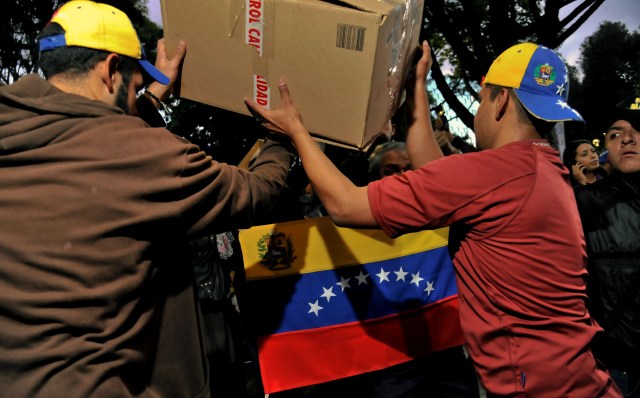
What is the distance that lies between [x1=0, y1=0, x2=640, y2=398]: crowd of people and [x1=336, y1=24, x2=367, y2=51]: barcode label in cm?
38

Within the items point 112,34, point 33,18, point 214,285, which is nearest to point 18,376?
point 112,34

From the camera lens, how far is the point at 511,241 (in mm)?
1857

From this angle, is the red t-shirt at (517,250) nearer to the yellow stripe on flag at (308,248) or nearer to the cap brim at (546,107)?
the cap brim at (546,107)

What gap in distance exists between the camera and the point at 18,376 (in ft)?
5.06

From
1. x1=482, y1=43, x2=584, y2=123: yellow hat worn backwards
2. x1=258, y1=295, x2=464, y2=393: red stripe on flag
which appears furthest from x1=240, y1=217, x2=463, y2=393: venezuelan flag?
x1=482, y1=43, x2=584, y2=123: yellow hat worn backwards

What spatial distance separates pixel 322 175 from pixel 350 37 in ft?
1.83

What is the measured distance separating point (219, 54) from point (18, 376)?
144cm

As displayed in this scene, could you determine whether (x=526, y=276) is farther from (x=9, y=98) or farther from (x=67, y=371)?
(x=9, y=98)

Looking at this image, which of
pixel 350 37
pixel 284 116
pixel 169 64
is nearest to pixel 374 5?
pixel 350 37

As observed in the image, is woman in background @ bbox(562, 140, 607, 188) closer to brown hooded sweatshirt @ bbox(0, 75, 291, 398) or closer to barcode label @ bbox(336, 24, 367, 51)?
barcode label @ bbox(336, 24, 367, 51)

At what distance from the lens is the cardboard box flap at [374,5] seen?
5.89 feet

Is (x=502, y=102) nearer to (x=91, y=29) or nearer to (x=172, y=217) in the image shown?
(x=172, y=217)

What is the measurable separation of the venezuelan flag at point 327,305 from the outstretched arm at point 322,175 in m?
1.42

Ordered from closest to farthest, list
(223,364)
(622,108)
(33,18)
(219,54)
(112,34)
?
(112,34)
(219,54)
(622,108)
(223,364)
(33,18)
